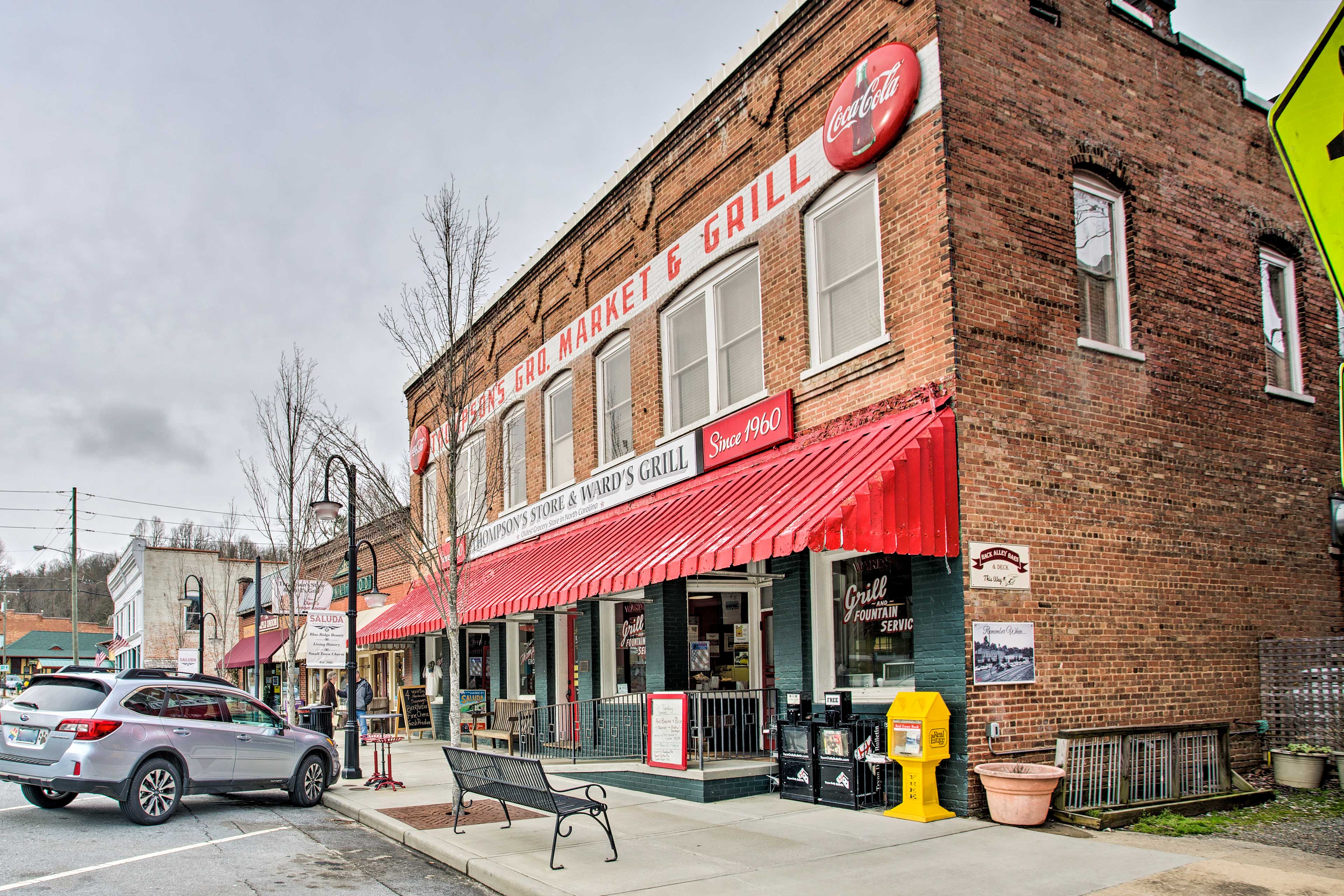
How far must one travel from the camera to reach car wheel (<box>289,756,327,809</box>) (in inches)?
538

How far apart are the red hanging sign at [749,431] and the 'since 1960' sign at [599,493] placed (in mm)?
324

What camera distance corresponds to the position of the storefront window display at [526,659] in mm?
21391

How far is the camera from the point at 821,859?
8.70m

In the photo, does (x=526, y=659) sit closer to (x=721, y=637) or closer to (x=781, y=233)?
(x=721, y=637)

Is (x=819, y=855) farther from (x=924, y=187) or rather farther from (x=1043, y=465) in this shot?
(x=924, y=187)

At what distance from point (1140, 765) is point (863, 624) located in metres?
3.21

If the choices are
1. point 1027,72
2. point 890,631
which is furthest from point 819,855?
point 1027,72

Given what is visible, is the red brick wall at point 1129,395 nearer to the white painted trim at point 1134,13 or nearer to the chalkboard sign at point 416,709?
the white painted trim at point 1134,13

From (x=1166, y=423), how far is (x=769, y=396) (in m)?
4.76

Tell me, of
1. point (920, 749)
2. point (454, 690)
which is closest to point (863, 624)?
point (920, 749)

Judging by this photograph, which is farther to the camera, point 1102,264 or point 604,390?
point 604,390

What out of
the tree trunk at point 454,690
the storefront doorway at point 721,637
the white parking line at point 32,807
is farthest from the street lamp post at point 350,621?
the storefront doorway at point 721,637

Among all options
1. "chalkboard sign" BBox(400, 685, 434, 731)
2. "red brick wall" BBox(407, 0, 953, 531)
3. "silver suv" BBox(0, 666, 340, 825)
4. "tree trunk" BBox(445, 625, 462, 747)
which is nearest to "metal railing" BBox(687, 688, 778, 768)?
"tree trunk" BBox(445, 625, 462, 747)

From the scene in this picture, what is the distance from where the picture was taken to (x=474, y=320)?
23.2 metres
